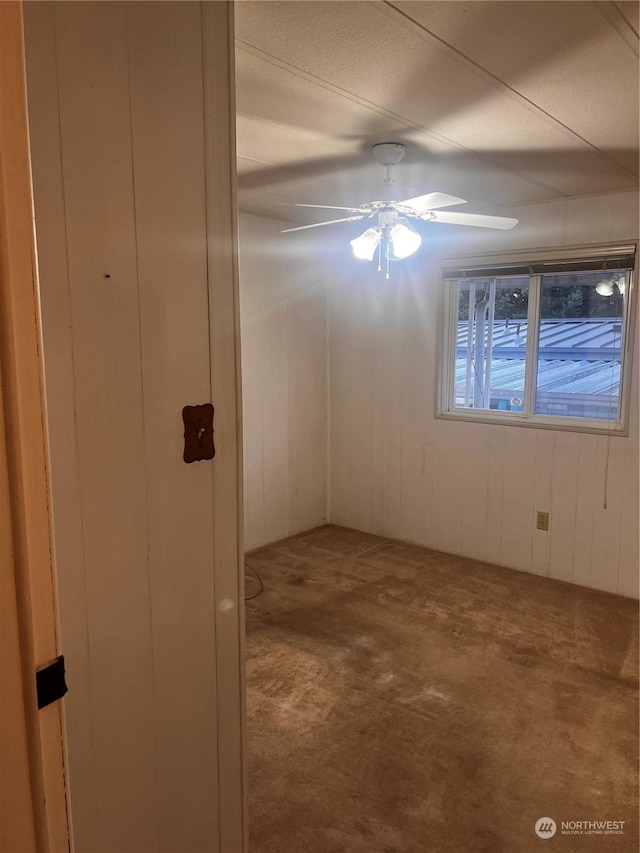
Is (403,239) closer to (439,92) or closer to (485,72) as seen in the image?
(439,92)

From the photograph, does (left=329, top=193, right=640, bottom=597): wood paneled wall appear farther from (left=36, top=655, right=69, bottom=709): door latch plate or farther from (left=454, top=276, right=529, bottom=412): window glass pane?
(left=36, top=655, right=69, bottom=709): door latch plate

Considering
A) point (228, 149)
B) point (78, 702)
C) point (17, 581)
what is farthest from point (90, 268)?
point (78, 702)

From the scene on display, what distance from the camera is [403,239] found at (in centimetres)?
270

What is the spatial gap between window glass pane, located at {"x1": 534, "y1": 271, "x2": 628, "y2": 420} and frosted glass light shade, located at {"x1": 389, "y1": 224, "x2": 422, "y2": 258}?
1.54 m

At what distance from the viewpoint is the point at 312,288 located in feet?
15.7

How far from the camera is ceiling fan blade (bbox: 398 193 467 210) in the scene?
94.9 inches

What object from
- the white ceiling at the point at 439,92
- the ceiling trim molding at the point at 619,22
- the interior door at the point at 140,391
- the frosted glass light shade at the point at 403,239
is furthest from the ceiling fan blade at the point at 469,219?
the interior door at the point at 140,391

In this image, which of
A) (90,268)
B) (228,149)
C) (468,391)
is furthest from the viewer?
(468,391)

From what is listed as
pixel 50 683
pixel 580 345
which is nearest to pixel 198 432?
pixel 50 683

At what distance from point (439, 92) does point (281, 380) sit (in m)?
2.73

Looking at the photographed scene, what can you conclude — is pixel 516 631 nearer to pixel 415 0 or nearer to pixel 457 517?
pixel 457 517

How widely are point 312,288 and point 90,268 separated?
3708 millimetres

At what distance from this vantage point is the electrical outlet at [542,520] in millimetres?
3986

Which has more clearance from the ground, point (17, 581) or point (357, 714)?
point (17, 581)
